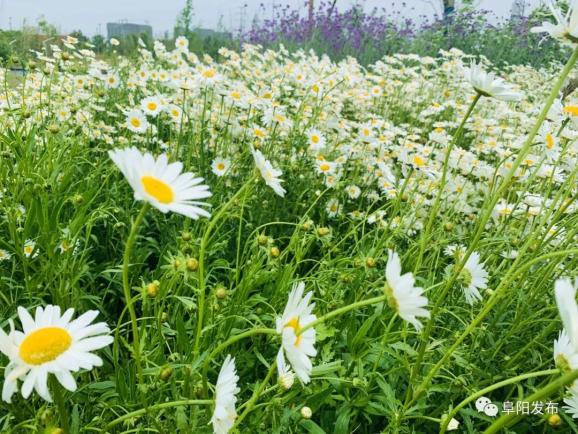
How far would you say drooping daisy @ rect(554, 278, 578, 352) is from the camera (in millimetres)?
624

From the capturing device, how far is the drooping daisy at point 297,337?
2.73 ft

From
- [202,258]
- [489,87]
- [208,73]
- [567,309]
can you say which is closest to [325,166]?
[208,73]

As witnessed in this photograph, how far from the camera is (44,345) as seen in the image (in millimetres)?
843

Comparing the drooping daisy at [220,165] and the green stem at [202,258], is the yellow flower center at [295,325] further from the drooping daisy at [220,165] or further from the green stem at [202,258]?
the drooping daisy at [220,165]

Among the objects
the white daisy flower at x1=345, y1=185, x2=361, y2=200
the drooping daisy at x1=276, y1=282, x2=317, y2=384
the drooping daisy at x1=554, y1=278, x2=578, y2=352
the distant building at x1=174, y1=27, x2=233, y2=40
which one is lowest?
the white daisy flower at x1=345, y1=185, x2=361, y2=200

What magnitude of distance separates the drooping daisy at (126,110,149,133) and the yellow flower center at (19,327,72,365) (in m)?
1.64

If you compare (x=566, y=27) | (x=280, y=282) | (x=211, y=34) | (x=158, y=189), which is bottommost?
(x=280, y=282)

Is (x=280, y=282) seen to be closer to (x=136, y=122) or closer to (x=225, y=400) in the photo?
(x=225, y=400)

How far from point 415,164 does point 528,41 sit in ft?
26.8

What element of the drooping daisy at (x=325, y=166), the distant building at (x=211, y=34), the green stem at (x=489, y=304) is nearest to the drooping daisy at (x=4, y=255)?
the green stem at (x=489, y=304)

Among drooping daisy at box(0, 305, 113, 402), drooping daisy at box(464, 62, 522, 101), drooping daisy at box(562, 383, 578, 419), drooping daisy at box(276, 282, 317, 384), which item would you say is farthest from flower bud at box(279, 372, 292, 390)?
drooping daisy at box(464, 62, 522, 101)

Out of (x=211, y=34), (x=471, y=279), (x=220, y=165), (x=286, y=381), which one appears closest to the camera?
(x=286, y=381)

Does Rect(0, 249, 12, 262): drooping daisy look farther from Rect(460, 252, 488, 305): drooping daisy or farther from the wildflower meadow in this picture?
Rect(460, 252, 488, 305): drooping daisy

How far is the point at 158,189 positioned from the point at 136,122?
1.74 metres
